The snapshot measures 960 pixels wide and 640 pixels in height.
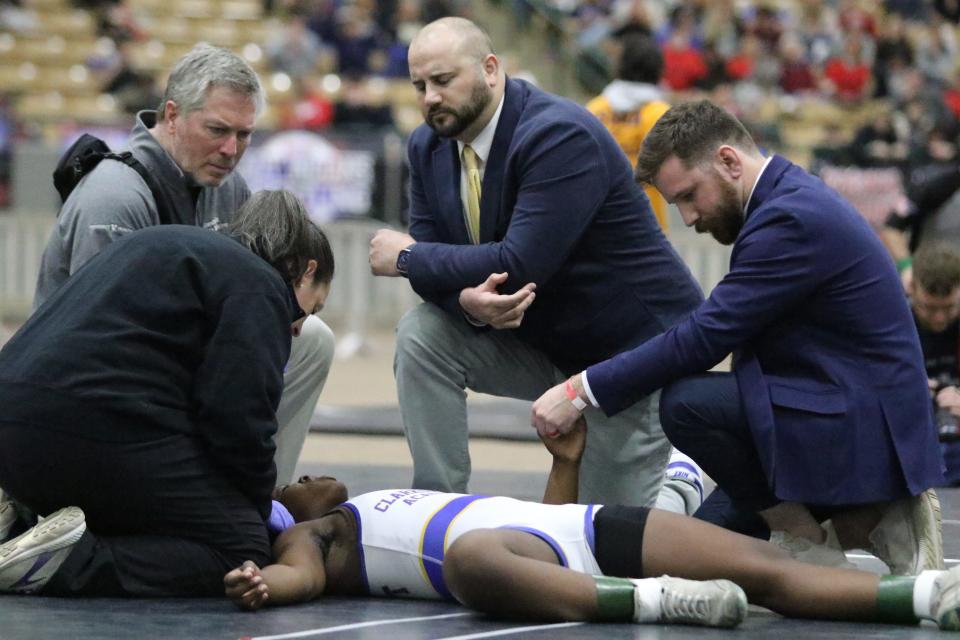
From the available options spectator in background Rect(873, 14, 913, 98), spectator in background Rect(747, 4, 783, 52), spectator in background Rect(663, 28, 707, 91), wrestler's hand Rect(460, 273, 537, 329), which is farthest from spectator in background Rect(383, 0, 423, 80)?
wrestler's hand Rect(460, 273, 537, 329)

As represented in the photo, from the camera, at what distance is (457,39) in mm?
5059

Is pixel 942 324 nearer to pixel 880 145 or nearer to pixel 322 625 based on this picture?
pixel 322 625

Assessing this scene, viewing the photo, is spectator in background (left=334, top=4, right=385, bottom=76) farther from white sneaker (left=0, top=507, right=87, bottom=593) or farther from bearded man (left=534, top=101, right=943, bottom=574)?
white sneaker (left=0, top=507, right=87, bottom=593)

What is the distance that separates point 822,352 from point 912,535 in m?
0.50

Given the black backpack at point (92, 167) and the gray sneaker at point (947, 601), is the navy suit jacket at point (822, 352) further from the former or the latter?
the black backpack at point (92, 167)

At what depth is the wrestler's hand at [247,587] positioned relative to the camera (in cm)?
408

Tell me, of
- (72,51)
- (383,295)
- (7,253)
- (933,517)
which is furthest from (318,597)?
(72,51)

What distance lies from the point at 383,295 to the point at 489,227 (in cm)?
770

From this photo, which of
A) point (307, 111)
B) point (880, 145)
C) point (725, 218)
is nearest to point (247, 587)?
point (725, 218)

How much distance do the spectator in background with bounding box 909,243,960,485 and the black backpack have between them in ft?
9.49

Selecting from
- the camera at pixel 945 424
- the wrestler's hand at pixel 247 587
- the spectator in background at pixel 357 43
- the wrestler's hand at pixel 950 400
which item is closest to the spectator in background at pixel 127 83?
the spectator in background at pixel 357 43

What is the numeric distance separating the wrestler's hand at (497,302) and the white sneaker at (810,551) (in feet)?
3.17

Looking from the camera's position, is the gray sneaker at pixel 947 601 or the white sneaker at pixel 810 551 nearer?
the gray sneaker at pixel 947 601

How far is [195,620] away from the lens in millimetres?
4008
